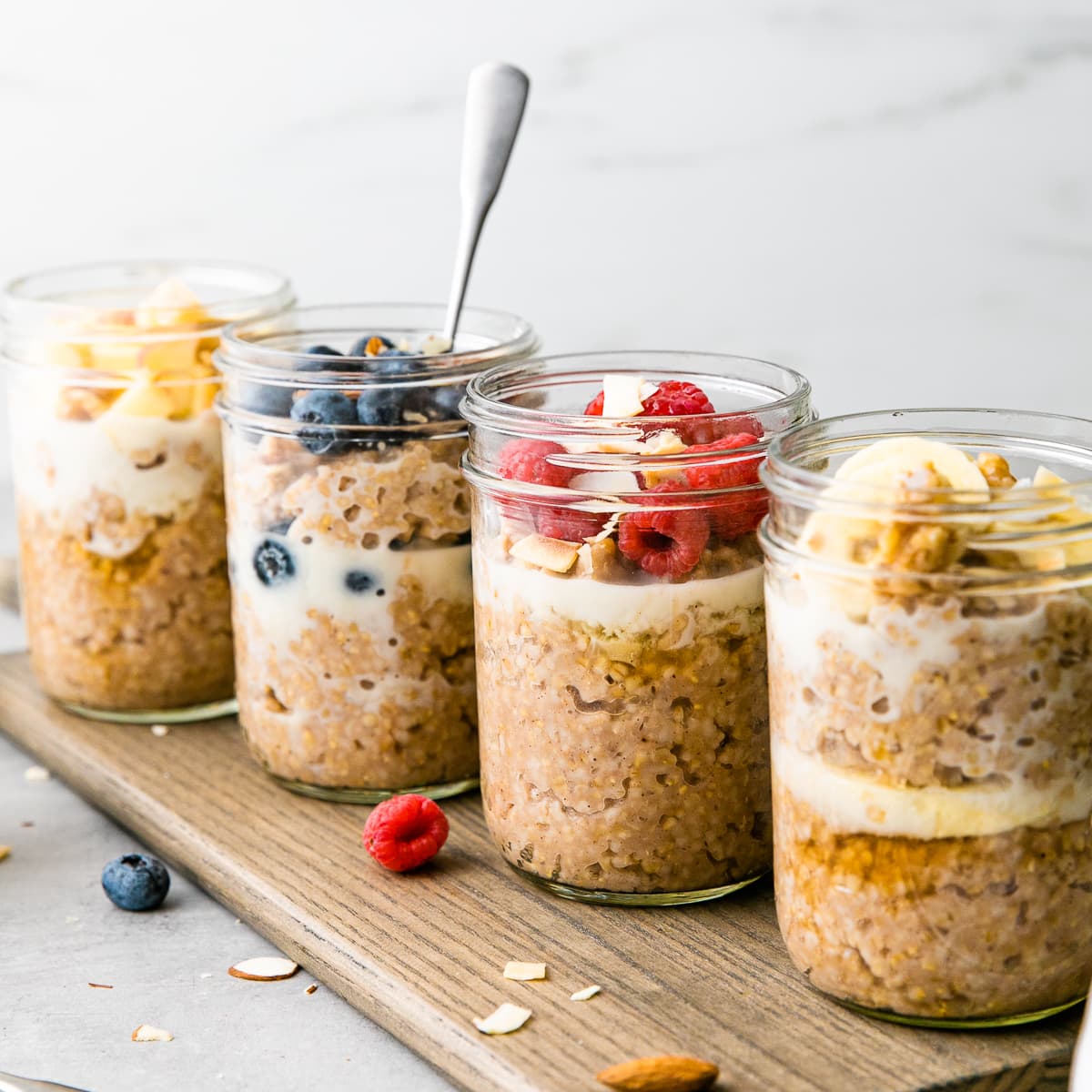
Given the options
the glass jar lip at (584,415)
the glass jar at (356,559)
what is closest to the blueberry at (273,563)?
the glass jar at (356,559)

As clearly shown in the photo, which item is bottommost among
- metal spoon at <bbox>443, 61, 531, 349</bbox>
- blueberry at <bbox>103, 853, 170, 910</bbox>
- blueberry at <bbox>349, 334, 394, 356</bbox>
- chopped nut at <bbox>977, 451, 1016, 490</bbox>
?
blueberry at <bbox>103, 853, 170, 910</bbox>

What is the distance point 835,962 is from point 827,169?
1.62 meters

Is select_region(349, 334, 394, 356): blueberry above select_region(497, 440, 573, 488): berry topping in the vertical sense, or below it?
above

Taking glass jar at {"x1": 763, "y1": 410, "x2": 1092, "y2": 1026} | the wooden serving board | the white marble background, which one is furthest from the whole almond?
the white marble background

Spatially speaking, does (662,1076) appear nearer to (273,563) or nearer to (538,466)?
(538,466)

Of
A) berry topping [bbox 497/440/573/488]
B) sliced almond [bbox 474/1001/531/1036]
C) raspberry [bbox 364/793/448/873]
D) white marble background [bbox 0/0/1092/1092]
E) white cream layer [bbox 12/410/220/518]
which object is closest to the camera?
sliced almond [bbox 474/1001/531/1036]

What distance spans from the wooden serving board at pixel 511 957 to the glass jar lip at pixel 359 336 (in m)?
0.36

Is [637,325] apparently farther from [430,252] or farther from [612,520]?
[612,520]

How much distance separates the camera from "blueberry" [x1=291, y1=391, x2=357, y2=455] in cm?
126

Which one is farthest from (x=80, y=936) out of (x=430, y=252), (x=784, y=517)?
(x=430, y=252)

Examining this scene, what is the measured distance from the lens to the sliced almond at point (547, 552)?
1.09 m

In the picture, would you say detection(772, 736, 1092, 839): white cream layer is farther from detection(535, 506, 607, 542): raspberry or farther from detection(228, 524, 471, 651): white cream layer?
detection(228, 524, 471, 651): white cream layer

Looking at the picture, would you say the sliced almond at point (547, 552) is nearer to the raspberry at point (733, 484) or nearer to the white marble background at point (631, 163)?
the raspberry at point (733, 484)

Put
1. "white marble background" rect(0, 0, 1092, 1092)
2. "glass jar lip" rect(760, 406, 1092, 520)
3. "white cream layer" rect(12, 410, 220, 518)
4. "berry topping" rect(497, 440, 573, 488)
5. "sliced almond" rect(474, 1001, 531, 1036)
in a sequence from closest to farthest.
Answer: "glass jar lip" rect(760, 406, 1092, 520), "sliced almond" rect(474, 1001, 531, 1036), "berry topping" rect(497, 440, 573, 488), "white cream layer" rect(12, 410, 220, 518), "white marble background" rect(0, 0, 1092, 1092)
